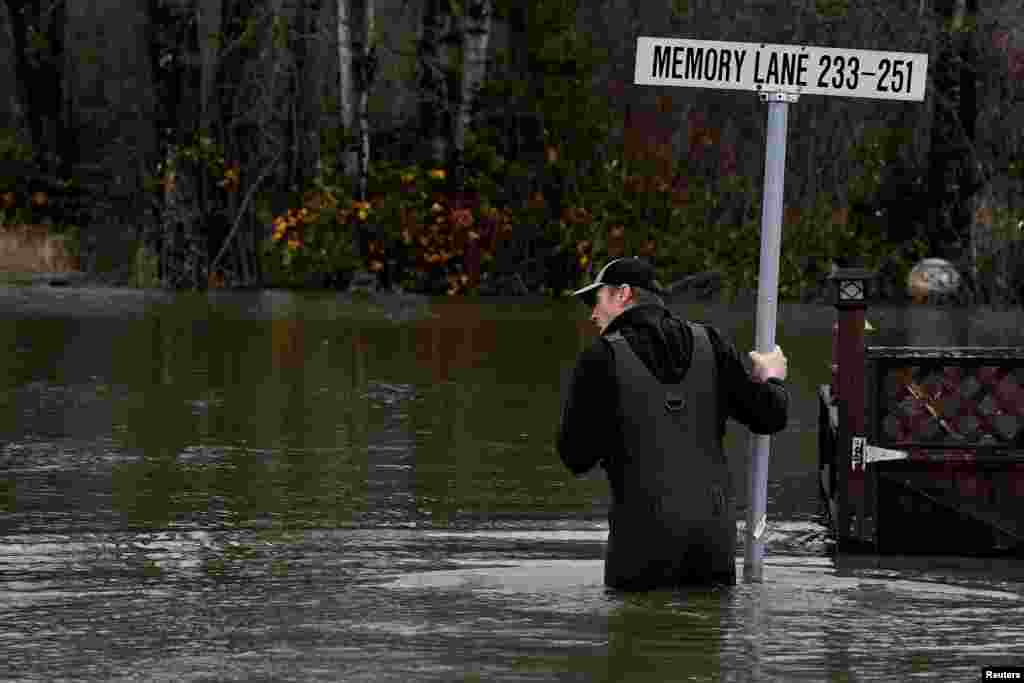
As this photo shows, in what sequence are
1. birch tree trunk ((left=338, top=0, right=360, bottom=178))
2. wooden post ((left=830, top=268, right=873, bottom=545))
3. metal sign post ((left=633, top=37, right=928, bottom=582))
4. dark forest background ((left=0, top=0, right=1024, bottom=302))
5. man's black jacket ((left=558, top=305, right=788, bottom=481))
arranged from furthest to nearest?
birch tree trunk ((left=338, top=0, right=360, bottom=178)), dark forest background ((left=0, top=0, right=1024, bottom=302)), wooden post ((left=830, top=268, right=873, bottom=545)), metal sign post ((left=633, top=37, right=928, bottom=582)), man's black jacket ((left=558, top=305, right=788, bottom=481))

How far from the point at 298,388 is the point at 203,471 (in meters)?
5.50

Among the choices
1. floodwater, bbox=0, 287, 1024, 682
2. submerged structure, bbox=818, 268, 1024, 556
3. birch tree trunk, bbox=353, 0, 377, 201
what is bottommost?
floodwater, bbox=0, 287, 1024, 682

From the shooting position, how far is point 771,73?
33.1 feet

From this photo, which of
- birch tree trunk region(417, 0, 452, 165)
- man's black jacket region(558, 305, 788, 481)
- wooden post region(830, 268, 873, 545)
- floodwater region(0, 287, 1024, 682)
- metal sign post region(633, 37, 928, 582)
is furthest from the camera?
birch tree trunk region(417, 0, 452, 165)

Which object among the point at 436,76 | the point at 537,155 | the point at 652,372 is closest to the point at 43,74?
the point at 436,76

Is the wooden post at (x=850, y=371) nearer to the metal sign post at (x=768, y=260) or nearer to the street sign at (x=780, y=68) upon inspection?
the metal sign post at (x=768, y=260)

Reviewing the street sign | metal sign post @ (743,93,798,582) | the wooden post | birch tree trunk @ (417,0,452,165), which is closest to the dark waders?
metal sign post @ (743,93,798,582)

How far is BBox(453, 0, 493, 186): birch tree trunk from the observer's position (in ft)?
116

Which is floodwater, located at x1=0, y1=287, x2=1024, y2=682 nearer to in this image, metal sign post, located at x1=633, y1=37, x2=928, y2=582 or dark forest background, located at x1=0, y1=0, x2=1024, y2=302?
metal sign post, located at x1=633, y1=37, x2=928, y2=582

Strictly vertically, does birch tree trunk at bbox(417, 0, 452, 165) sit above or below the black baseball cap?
above

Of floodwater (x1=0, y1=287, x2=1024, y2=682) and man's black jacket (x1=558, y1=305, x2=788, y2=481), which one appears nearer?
floodwater (x1=0, y1=287, x2=1024, y2=682)

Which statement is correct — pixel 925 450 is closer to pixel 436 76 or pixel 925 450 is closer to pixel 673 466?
pixel 673 466

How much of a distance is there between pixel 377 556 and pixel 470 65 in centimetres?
2449

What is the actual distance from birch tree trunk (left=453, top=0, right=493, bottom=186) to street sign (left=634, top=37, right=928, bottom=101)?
25.3 metres
